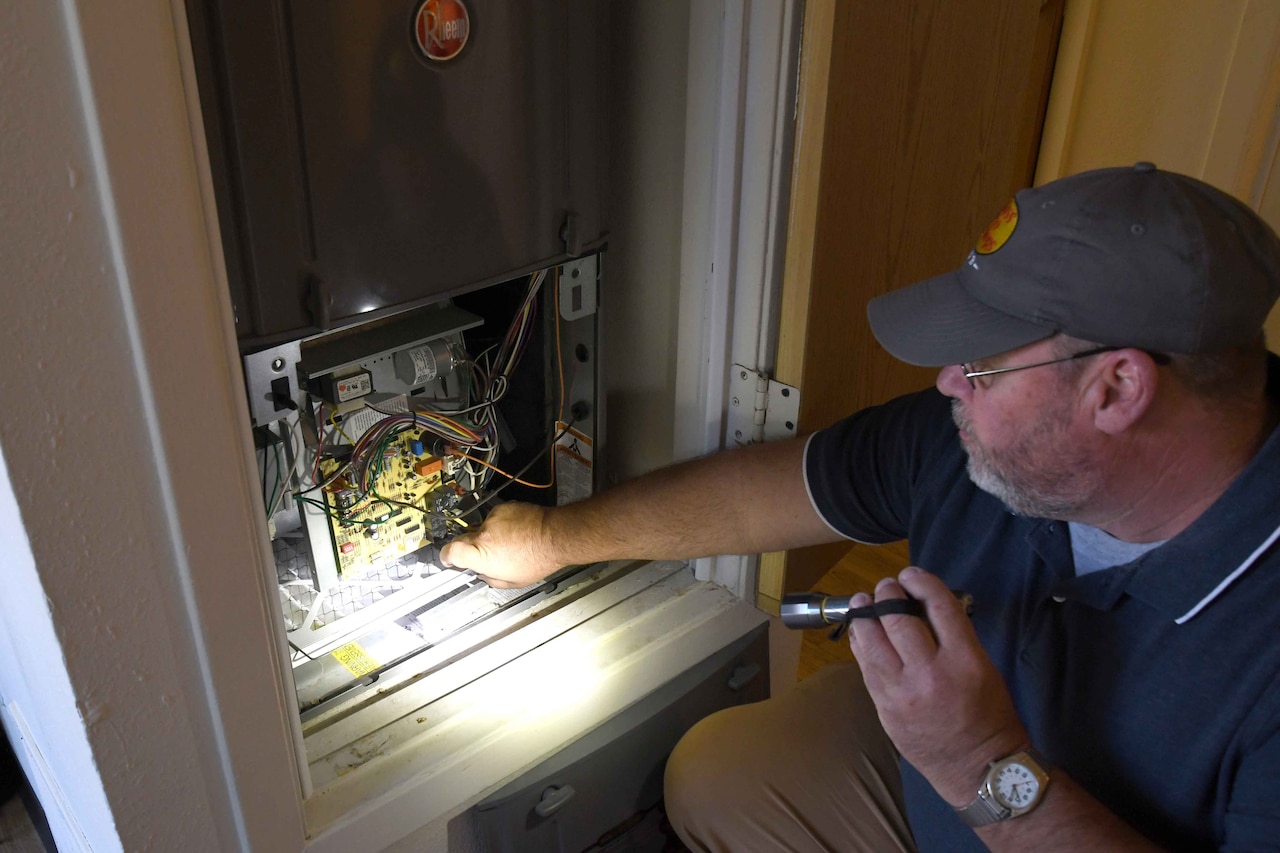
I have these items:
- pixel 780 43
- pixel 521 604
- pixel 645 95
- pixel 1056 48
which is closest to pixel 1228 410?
pixel 780 43

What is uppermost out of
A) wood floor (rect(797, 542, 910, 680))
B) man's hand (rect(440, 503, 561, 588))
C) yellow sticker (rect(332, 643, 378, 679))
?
man's hand (rect(440, 503, 561, 588))

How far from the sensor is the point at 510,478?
1.43m

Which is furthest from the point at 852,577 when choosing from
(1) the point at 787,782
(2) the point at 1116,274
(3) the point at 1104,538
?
(2) the point at 1116,274

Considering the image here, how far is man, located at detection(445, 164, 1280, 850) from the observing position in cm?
86

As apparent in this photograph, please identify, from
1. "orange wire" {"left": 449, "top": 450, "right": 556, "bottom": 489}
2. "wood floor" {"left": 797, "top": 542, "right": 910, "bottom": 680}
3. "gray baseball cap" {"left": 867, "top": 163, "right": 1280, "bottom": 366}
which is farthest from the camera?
"wood floor" {"left": 797, "top": 542, "right": 910, "bottom": 680}

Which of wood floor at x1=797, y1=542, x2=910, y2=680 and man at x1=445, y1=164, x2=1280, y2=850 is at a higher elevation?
man at x1=445, y1=164, x2=1280, y2=850

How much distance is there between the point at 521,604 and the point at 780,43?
2.57 ft

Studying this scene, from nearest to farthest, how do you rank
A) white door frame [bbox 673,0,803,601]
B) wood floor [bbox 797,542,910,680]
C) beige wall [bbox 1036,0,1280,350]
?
white door frame [bbox 673,0,803,601] → wood floor [bbox 797,542,910,680] → beige wall [bbox 1036,0,1280,350]

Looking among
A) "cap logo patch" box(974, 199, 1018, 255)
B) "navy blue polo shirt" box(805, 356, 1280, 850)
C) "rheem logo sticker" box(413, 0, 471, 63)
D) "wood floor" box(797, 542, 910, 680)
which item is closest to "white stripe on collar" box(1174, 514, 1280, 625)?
"navy blue polo shirt" box(805, 356, 1280, 850)

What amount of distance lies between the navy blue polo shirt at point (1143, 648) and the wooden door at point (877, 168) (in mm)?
192

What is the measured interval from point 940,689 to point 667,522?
18.6 inches

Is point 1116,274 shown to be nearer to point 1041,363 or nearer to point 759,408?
point 1041,363

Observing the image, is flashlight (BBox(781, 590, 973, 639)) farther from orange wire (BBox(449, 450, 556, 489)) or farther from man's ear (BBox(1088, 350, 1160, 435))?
orange wire (BBox(449, 450, 556, 489))

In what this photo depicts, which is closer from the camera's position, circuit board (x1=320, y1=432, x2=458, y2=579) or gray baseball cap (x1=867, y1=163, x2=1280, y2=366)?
gray baseball cap (x1=867, y1=163, x2=1280, y2=366)
